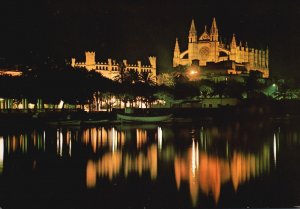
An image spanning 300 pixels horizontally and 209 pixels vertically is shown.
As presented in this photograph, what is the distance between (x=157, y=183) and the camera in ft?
35.1

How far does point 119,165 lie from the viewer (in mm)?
12945

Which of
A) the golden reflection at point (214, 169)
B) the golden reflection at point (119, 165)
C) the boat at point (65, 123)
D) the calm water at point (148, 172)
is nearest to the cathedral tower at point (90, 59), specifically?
the boat at point (65, 123)

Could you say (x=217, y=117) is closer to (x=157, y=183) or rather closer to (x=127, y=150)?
(x=127, y=150)

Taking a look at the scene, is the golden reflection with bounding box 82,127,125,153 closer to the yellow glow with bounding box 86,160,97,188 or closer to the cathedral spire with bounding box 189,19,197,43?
the yellow glow with bounding box 86,160,97,188

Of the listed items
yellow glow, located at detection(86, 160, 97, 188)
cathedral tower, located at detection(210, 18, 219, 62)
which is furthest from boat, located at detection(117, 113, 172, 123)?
cathedral tower, located at detection(210, 18, 219, 62)

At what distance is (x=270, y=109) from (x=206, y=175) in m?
27.8

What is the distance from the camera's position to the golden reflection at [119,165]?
1156cm

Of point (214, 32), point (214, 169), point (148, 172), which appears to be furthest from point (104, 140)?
point (214, 32)

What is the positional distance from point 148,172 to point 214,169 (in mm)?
1453

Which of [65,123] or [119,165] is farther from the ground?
[65,123]

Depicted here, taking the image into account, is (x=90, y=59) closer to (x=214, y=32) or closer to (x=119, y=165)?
(x=214, y=32)

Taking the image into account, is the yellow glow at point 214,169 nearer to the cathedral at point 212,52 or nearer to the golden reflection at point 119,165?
the golden reflection at point 119,165

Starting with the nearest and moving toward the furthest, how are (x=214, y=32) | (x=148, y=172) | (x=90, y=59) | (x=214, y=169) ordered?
(x=148, y=172) < (x=214, y=169) < (x=90, y=59) < (x=214, y=32)

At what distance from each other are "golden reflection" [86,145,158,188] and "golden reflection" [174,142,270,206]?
0.63 m
